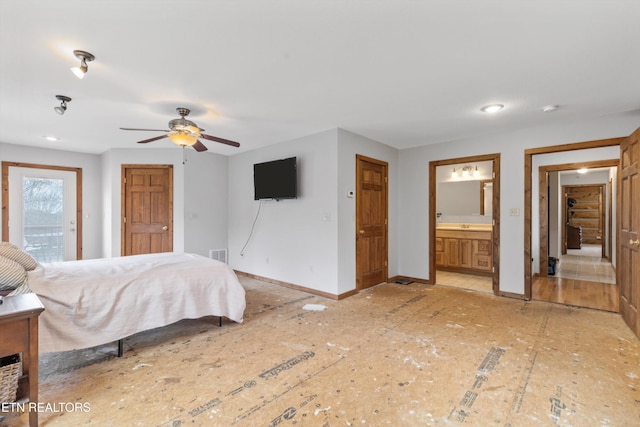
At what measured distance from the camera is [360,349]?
2.61m

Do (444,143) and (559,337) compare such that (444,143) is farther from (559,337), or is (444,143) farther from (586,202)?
(586,202)

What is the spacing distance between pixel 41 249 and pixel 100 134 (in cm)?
252

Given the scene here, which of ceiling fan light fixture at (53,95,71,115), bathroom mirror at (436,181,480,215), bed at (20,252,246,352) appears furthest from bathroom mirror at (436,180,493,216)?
ceiling fan light fixture at (53,95,71,115)

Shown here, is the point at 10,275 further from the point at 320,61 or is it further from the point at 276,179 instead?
the point at 276,179

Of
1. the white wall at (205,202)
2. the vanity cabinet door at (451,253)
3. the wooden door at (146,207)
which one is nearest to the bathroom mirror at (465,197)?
the vanity cabinet door at (451,253)

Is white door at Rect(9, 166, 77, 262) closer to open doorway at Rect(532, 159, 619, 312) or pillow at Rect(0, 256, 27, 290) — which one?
pillow at Rect(0, 256, 27, 290)

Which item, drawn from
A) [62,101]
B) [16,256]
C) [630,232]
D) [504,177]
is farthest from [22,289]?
[630,232]

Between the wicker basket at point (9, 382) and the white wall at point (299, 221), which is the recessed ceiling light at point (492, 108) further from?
the wicker basket at point (9, 382)

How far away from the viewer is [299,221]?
458 cm

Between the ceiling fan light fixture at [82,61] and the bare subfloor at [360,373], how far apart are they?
6.97 ft

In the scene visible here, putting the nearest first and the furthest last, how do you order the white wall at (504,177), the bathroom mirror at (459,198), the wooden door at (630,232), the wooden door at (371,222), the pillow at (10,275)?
the pillow at (10,275) < the wooden door at (630,232) < the white wall at (504,177) < the wooden door at (371,222) < the bathroom mirror at (459,198)

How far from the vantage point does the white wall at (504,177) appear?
3.63 meters


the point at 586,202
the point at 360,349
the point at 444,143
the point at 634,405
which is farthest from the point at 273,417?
the point at 586,202

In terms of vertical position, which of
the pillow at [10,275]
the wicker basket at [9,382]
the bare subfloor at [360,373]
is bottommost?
the bare subfloor at [360,373]
